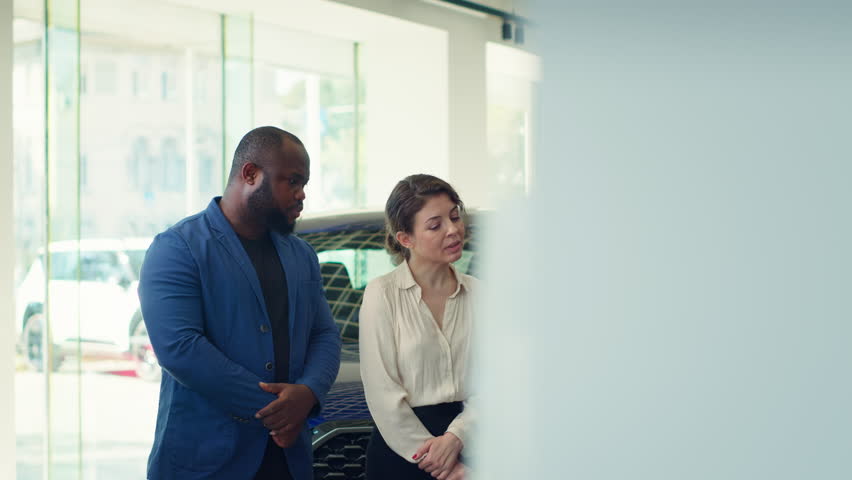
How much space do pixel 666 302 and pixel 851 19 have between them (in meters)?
0.24

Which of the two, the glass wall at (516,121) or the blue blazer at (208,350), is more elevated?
the glass wall at (516,121)

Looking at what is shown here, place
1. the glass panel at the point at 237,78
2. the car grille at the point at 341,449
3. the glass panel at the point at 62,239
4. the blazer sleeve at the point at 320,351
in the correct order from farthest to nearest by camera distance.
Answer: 1. the glass panel at the point at 237,78
2. the glass panel at the point at 62,239
3. the car grille at the point at 341,449
4. the blazer sleeve at the point at 320,351

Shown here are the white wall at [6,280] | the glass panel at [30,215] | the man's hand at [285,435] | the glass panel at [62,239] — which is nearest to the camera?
the man's hand at [285,435]

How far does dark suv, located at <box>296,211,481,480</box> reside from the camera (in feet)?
9.35

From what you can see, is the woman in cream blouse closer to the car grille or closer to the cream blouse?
the cream blouse

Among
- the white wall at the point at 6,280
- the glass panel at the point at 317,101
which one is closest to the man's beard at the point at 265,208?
the white wall at the point at 6,280

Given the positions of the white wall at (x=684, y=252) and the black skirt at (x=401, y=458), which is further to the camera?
the black skirt at (x=401, y=458)

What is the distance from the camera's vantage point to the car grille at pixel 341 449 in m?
2.84

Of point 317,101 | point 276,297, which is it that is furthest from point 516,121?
point 317,101

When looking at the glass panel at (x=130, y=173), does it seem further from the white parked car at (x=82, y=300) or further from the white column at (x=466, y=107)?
the white column at (x=466, y=107)

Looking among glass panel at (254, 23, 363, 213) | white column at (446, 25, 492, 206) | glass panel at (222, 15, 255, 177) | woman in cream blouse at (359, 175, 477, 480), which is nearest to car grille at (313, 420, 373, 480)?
woman in cream blouse at (359, 175, 477, 480)

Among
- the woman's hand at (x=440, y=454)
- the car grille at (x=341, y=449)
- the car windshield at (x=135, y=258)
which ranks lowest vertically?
the car grille at (x=341, y=449)

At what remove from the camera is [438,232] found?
230 centimetres

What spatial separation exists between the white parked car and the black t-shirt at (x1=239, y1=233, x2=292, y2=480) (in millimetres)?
3820
